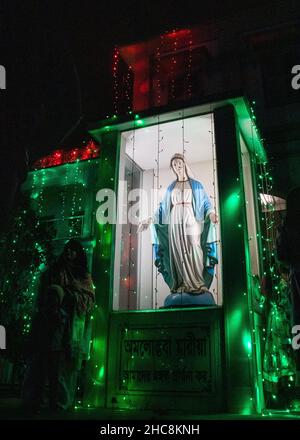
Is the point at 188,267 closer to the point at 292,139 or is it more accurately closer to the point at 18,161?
the point at 18,161

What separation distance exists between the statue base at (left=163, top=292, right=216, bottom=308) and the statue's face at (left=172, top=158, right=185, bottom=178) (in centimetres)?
242

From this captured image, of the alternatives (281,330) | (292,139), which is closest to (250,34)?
(292,139)

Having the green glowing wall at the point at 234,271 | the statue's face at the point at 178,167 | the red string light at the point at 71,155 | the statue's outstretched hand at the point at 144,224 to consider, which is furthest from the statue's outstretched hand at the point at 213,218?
the red string light at the point at 71,155

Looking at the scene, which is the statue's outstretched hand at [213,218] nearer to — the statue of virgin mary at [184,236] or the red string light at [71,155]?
the statue of virgin mary at [184,236]

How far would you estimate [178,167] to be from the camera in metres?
8.09

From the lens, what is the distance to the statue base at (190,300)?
22.3ft

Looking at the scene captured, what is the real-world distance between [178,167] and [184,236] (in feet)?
4.93

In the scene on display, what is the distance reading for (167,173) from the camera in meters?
9.25

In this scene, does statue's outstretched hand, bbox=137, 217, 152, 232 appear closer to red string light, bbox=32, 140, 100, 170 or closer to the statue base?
the statue base

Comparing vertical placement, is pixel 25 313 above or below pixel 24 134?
below

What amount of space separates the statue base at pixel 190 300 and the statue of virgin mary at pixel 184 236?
0.04 meters

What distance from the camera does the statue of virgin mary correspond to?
719cm

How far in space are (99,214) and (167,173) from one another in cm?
230

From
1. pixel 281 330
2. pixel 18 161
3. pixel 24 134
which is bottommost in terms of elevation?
pixel 281 330
